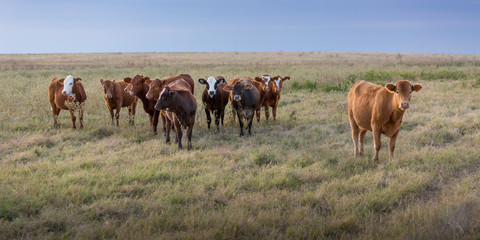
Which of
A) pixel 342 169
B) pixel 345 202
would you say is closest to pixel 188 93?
pixel 342 169

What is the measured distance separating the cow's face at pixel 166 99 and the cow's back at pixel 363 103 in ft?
13.5

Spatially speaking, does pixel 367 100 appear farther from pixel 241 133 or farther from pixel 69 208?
pixel 69 208

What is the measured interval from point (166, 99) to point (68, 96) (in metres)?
4.31

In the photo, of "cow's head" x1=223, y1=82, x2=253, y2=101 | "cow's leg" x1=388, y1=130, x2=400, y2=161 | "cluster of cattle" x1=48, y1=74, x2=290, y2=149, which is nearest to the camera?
"cow's leg" x1=388, y1=130, x2=400, y2=161

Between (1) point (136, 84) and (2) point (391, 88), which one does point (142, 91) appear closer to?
(1) point (136, 84)

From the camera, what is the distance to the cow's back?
7.29 m

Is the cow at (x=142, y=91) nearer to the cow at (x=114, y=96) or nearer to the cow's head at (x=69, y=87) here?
the cow at (x=114, y=96)

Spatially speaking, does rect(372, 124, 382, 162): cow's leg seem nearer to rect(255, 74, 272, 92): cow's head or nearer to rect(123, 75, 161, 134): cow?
rect(255, 74, 272, 92): cow's head

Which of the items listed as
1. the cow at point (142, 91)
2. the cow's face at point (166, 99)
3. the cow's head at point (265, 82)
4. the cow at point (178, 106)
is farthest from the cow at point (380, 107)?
the cow at point (142, 91)

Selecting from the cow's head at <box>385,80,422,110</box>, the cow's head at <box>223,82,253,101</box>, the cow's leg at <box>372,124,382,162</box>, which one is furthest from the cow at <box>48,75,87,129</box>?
the cow's head at <box>385,80,422,110</box>

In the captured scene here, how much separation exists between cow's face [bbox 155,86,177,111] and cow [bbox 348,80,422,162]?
4.10 metres

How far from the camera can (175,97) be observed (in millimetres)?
8773

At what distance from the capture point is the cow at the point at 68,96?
430 inches

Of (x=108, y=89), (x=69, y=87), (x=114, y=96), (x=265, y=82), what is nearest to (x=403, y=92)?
(x=265, y=82)
